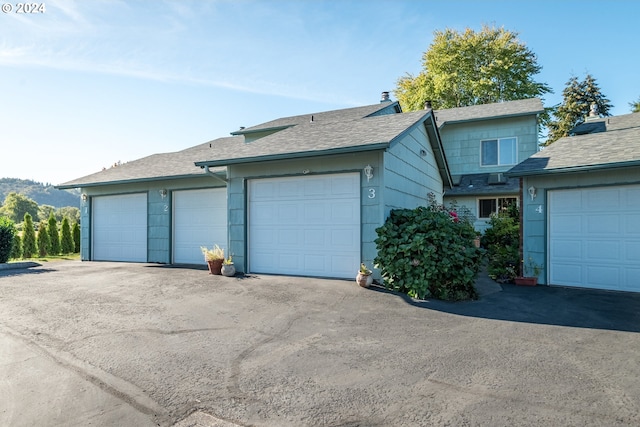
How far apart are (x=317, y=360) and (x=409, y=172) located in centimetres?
678

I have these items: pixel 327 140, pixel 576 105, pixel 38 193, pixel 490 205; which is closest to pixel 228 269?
pixel 327 140

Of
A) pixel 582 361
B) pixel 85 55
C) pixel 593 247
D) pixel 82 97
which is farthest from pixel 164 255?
pixel 593 247

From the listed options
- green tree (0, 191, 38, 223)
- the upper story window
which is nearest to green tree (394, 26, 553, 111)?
the upper story window

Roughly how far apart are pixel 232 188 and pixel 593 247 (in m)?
8.54

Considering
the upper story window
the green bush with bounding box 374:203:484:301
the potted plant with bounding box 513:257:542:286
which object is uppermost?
the upper story window

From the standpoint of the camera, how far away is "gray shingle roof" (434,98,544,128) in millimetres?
15277

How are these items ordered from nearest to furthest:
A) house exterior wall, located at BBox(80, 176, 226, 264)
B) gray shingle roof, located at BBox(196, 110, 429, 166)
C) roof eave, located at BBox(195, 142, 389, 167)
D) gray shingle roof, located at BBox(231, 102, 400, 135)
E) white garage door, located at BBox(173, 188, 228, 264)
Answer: roof eave, located at BBox(195, 142, 389, 167), gray shingle roof, located at BBox(196, 110, 429, 166), white garage door, located at BBox(173, 188, 228, 264), house exterior wall, located at BBox(80, 176, 226, 264), gray shingle roof, located at BBox(231, 102, 400, 135)

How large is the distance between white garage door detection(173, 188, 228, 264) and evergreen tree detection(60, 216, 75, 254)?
371 inches

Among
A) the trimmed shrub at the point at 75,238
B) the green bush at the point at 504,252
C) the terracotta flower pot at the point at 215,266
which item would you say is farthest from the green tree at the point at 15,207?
the green bush at the point at 504,252

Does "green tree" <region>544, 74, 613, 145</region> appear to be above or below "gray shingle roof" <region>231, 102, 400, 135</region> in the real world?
above

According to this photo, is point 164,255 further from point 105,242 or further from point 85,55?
point 85,55

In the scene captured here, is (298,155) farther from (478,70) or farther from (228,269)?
(478,70)

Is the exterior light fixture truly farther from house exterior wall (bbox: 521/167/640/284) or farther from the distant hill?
the distant hill

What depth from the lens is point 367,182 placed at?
7637 millimetres
